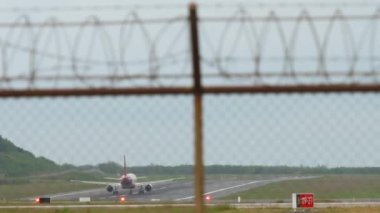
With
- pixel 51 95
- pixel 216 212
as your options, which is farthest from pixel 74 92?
pixel 216 212

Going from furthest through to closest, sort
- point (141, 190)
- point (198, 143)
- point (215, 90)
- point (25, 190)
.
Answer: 1. point (141, 190)
2. point (25, 190)
3. point (198, 143)
4. point (215, 90)

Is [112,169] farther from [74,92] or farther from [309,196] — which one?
[309,196]

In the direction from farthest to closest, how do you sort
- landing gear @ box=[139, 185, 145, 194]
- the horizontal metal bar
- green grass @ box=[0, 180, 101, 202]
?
landing gear @ box=[139, 185, 145, 194] → green grass @ box=[0, 180, 101, 202] → the horizontal metal bar

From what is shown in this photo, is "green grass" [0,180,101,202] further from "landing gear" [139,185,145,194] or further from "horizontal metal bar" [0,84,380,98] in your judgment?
"landing gear" [139,185,145,194]

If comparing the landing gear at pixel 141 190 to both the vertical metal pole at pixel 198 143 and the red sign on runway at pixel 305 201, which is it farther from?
the vertical metal pole at pixel 198 143

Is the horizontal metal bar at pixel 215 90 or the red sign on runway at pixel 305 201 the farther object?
the red sign on runway at pixel 305 201

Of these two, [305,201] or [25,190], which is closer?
[25,190]

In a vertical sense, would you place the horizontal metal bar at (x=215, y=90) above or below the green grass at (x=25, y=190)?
above

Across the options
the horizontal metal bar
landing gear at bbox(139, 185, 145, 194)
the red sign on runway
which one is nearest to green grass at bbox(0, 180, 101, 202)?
the horizontal metal bar

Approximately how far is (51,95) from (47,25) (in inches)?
21.5

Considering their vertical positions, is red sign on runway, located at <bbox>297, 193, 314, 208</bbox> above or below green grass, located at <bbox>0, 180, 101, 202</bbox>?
below

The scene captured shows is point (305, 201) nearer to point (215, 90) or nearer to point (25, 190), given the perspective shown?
point (25, 190)

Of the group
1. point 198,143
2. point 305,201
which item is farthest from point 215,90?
point 305,201

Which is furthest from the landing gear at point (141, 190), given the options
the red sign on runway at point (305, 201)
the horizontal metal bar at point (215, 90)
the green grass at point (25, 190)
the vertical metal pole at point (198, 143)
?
the horizontal metal bar at point (215, 90)
